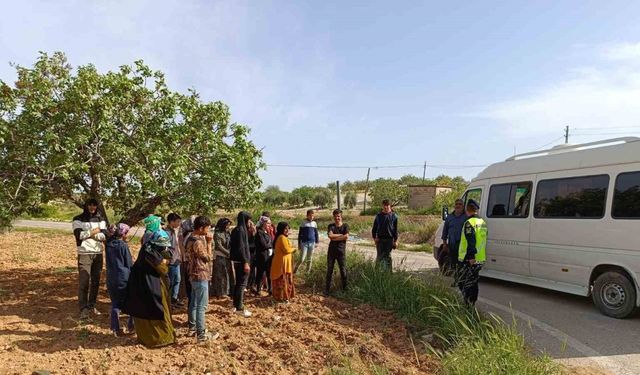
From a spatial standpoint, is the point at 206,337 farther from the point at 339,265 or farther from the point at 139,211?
the point at 339,265

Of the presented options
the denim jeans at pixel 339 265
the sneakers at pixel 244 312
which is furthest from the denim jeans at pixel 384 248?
the sneakers at pixel 244 312

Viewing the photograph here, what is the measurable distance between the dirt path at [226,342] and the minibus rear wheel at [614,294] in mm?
3533

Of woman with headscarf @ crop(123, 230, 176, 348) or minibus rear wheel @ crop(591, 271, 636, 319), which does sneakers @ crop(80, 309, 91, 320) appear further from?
minibus rear wheel @ crop(591, 271, 636, 319)

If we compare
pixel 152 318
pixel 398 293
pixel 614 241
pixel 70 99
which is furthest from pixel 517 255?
pixel 70 99

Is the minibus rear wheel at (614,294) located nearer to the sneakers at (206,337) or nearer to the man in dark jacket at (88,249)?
the sneakers at (206,337)

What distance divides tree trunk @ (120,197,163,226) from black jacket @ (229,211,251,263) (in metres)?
1.44

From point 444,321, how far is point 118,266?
444cm

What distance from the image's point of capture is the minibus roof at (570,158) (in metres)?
6.92

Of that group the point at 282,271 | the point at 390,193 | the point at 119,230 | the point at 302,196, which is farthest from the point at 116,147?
the point at 302,196

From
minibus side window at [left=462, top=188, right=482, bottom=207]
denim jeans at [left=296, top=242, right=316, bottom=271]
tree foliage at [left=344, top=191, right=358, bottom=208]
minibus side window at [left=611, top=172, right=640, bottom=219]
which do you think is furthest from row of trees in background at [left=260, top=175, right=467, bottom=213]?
minibus side window at [left=611, top=172, right=640, bottom=219]

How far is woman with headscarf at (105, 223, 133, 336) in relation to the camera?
235 inches

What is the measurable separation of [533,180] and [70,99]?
7.97 metres

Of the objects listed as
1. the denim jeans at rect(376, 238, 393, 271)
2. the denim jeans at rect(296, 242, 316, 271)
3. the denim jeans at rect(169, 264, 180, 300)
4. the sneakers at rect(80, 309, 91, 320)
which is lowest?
the sneakers at rect(80, 309, 91, 320)

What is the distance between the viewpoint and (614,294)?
22.9 ft
